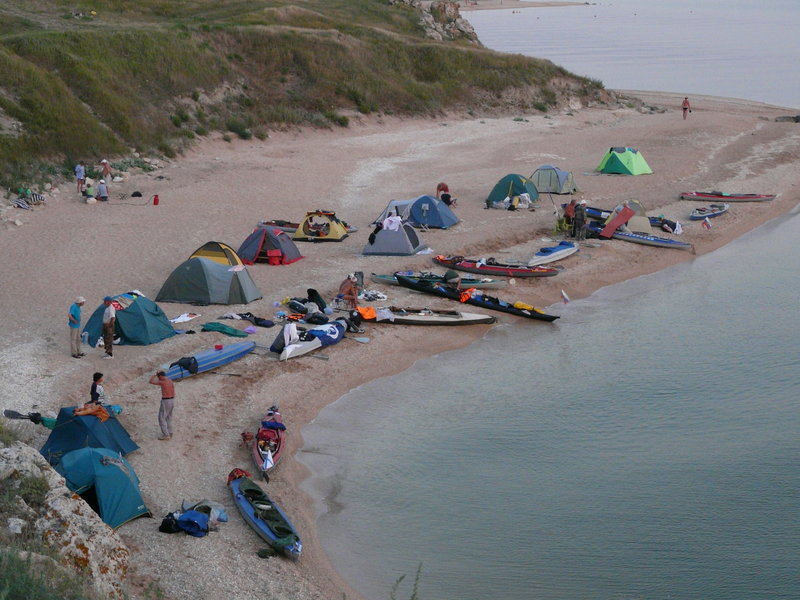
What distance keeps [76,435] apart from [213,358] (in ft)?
16.0

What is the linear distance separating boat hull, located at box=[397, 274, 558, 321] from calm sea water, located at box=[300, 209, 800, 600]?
34 cm

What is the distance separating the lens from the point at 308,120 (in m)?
47.4

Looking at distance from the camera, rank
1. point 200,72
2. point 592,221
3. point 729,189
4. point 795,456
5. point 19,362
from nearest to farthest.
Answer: point 795,456 < point 19,362 < point 592,221 < point 729,189 < point 200,72

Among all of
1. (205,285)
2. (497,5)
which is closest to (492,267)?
(205,285)

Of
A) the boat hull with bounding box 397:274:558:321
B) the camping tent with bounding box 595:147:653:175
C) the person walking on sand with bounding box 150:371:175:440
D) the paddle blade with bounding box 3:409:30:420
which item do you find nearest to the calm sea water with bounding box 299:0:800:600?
the boat hull with bounding box 397:274:558:321

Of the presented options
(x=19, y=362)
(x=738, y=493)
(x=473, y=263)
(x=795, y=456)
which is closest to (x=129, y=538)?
(x=19, y=362)

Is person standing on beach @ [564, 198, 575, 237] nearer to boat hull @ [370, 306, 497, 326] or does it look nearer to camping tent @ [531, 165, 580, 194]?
camping tent @ [531, 165, 580, 194]

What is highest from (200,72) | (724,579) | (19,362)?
(200,72)

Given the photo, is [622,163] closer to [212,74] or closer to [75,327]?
[212,74]

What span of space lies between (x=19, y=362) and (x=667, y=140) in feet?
120

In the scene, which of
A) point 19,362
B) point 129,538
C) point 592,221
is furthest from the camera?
point 592,221

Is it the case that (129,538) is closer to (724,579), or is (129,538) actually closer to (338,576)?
(338,576)

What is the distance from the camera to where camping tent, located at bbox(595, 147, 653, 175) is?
40188 millimetres

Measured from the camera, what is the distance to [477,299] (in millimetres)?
25188
